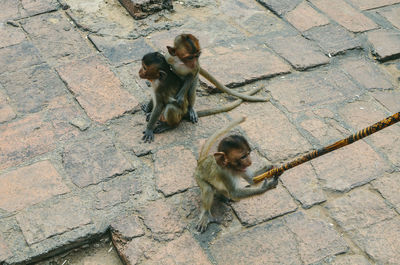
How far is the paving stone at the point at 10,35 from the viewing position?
584 centimetres

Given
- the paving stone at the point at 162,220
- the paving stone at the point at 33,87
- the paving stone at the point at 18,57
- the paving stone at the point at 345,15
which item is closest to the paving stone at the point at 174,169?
the paving stone at the point at 162,220

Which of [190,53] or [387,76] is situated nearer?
[190,53]

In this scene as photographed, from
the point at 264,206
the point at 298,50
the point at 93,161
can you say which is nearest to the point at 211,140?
the point at 264,206

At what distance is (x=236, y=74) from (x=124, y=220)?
2.20m

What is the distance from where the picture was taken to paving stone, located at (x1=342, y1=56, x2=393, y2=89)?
5605 mm

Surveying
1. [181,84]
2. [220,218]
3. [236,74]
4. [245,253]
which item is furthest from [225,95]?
[245,253]

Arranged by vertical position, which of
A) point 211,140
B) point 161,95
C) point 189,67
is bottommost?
point 161,95

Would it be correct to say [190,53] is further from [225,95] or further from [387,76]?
[387,76]

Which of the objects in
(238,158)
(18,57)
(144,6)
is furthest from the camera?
(144,6)

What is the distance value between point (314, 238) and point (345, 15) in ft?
11.4

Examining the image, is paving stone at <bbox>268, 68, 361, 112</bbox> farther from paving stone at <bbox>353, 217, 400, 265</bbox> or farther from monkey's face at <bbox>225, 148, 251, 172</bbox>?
monkey's face at <bbox>225, 148, 251, 172</bbox>

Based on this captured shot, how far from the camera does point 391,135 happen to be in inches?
197

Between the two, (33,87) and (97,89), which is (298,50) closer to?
(97,89)

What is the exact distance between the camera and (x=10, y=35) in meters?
5.93
